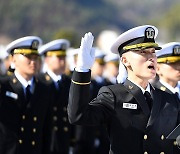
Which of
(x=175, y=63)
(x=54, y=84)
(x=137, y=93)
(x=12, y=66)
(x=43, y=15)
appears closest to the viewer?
(x=137, y=93)

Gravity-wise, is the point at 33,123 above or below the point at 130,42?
below

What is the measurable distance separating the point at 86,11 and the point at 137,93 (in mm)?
85864

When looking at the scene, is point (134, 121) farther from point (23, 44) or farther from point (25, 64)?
point (23, 44)

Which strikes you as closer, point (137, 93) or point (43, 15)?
point (137, 93)

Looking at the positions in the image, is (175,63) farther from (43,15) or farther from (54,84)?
(43,15)

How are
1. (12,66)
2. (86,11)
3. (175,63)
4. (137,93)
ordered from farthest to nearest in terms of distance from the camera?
(86,11) → (12,66) → (175,63) → (137,93)

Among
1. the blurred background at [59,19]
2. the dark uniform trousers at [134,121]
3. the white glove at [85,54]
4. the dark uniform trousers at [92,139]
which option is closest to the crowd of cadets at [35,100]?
the dark uniform trousers at [92,139]

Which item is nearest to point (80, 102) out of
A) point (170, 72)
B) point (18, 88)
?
point (170, 72)

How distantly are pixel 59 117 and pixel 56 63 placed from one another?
0.98 meters

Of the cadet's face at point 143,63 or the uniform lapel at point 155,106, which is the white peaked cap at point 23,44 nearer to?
the cadet's face at point 143,63

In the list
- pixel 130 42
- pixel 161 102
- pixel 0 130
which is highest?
pixel 130 42

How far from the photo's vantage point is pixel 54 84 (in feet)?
32.2

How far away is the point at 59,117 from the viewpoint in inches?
388

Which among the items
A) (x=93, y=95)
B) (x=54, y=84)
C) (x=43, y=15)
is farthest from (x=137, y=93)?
(x=43, y=15)
